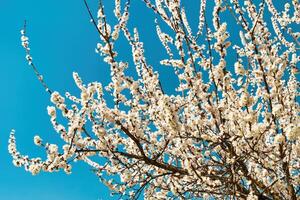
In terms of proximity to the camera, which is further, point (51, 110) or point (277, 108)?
point (51, 110)

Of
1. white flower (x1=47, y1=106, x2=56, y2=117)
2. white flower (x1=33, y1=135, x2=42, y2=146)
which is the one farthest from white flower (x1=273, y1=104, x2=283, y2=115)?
white flower (x1=33, y1=135, x2=42, y2=146)

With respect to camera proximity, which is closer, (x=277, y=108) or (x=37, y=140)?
(x=277, y=108)

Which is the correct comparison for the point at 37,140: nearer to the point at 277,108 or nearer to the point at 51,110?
the point at 51,110

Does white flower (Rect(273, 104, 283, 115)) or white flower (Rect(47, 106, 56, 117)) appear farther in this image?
white flower (Rect(47, 106, 56, 117))

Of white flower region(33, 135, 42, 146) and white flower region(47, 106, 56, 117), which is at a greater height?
white flower region(47, 106, 56, 117)

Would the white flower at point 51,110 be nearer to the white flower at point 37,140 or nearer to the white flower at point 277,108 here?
the white flower at point 37,140

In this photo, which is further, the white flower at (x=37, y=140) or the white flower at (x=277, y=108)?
the white flower at (x=37, y=140)

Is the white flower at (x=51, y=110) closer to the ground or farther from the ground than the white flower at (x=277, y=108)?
farther from the ground

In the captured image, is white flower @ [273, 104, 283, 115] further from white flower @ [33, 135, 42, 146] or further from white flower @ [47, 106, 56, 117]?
white flower @ [33, 135, 42, 146]

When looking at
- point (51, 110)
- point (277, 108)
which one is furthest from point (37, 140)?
point (277, 108)

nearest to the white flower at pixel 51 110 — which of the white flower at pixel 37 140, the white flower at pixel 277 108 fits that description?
the white flower at pixel 37 140

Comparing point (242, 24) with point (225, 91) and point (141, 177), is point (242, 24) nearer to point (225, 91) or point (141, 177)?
point (225, 91)

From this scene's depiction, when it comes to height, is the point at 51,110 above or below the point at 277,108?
above

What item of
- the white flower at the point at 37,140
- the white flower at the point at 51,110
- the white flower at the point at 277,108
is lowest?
the white flower at the point at 37,140
